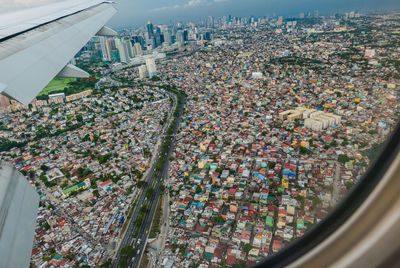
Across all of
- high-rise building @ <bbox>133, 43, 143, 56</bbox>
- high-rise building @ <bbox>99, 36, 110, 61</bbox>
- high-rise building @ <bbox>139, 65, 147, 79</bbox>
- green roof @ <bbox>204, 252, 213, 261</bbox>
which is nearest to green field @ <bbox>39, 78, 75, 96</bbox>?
high-rise building @ <bbox>139, 65, 147, 79</bbox>

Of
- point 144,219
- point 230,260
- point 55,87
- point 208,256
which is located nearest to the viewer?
point 230,260

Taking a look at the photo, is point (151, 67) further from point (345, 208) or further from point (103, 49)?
point (345, 208)

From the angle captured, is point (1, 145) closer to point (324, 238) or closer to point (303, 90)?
point (324, 238)

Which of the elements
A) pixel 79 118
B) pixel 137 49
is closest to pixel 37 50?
pixel 79 118

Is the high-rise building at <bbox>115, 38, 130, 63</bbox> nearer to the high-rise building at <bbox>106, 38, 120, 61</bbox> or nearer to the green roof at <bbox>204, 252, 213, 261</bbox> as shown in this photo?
the high-rise building at <bbox>106, 38, 120, 61</bbox>

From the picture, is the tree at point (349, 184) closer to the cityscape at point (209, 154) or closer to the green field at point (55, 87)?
the cityscape at point (209, 154)

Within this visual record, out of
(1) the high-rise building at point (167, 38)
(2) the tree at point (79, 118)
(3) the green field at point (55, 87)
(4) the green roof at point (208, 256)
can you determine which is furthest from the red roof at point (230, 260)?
(1) the high-rise building at point (167, 38)
